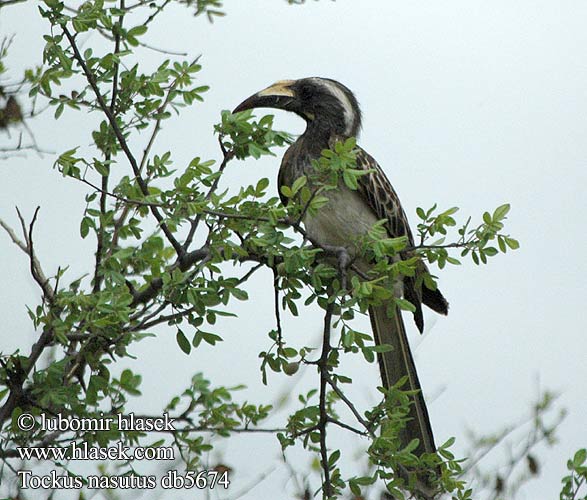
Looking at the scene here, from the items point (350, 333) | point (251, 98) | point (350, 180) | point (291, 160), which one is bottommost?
point (350, 333)

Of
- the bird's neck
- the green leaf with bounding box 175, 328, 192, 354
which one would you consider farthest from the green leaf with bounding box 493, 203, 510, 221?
the bird's neck

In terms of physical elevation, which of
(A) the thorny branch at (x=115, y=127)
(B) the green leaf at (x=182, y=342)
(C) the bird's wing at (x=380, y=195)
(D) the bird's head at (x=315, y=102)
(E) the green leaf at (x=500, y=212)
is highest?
(D) the bird's head at (x=315, y=102)

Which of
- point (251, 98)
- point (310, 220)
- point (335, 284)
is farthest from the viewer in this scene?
point (251, 98)

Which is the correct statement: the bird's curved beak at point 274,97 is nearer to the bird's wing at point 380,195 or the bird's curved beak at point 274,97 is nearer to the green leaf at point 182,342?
the bird's wing at point 380,195

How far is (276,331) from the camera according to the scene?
9.33 ft

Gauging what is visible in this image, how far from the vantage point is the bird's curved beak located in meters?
4.12

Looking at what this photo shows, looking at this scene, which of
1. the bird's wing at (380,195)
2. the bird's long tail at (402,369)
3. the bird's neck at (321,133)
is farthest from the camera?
the bird's neck at (321,133)

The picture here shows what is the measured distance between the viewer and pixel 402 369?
3.94 m

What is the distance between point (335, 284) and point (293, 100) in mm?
1579

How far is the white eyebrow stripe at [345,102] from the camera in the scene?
420 centimetres

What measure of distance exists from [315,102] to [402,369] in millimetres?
1115

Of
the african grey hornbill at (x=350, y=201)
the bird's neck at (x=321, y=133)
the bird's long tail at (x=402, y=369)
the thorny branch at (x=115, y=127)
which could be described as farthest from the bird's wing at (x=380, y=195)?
the thorny branch at (x=115, y=127)

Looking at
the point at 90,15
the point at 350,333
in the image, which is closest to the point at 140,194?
the point at 90,15

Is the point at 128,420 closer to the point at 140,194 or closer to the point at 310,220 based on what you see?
the point at 140,194
